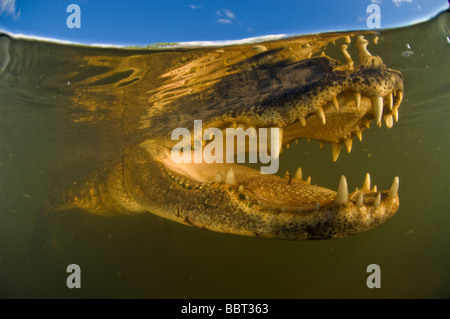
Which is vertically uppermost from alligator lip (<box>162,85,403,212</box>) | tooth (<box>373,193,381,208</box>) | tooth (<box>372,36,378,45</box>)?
tooth (<box>372,36,378,45</box>)

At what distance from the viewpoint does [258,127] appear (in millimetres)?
2348

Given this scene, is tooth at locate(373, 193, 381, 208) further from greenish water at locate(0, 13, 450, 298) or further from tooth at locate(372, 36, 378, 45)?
tooth at locate(372, 36, 378, 45)

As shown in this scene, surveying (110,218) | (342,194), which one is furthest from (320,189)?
(110,218)

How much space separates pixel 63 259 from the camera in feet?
16.4

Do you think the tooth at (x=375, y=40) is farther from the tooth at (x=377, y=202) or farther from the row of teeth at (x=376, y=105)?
the tooth at (x=377, y=202)

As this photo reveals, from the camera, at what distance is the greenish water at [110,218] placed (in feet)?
15.4

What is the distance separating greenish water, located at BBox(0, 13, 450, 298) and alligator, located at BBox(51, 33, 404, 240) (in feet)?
1.61

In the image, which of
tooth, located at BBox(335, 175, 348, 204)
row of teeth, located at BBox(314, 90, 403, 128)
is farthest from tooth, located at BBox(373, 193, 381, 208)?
row of teeth, located at BBox(314, 90, 403, 128)

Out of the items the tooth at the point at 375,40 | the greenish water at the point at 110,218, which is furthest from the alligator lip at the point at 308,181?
the tooth at the point at 375,40

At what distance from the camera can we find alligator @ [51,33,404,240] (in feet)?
7.07

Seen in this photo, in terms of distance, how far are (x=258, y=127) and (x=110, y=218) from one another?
3523mm

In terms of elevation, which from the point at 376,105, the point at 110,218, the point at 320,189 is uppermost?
the point at 376,105

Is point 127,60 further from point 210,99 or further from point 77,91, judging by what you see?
point 210,99

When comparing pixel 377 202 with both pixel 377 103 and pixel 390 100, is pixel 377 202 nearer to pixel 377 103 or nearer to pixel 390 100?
pixel 377 103
